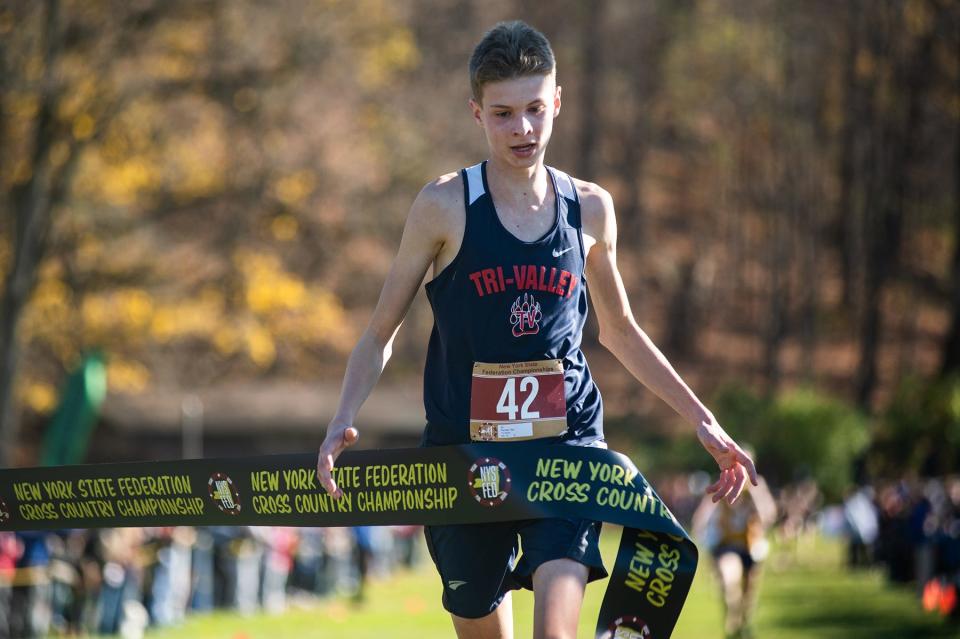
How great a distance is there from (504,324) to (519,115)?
0.69 metres

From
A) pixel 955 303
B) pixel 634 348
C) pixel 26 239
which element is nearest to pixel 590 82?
pixel 955 303

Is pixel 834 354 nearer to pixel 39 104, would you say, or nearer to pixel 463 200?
pixel 39 104

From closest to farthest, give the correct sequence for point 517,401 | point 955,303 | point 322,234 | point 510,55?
1. point 510,55
2. point 517,401
3. point 322,234
4. point 955,303

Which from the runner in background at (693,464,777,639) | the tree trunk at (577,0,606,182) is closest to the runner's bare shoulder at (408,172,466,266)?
the runner in background at (693,464,777,639)

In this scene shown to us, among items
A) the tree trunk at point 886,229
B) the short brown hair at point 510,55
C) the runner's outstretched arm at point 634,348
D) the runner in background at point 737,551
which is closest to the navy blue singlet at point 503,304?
the runner's outstretched arm at point 634,348

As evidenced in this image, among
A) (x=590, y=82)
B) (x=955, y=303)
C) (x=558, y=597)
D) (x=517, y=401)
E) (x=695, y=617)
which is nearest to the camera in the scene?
(x=558, y=597)

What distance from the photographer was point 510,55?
5.00 meters

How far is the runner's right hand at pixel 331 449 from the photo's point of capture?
495 centimetres

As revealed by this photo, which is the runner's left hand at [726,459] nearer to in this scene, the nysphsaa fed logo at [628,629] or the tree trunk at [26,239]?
the nysphsaa fed logo at [628,629]

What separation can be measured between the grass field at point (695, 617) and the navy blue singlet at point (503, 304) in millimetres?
10612

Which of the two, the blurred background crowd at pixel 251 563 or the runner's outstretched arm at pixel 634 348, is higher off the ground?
the runner's outstretched arm at pixel 634 348

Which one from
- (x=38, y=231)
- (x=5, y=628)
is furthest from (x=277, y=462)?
(x=38, y=231)

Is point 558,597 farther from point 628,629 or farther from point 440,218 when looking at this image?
point 440,218

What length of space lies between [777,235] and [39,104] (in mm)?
41220
